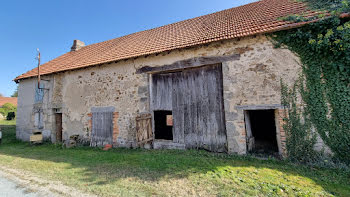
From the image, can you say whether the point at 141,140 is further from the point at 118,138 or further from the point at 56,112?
the point at 56,112

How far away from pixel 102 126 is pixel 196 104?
15.4ft

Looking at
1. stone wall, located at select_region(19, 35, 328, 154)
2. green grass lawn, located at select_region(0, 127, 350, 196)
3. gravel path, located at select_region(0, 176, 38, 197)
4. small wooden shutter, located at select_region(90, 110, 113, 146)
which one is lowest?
A: green grass lawn, located at select_region(0, 127, 350, 196)

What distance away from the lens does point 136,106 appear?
21.8ft

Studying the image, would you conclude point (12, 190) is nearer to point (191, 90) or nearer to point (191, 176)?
point (191, 176)

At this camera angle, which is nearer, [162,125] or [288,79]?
[288,79]

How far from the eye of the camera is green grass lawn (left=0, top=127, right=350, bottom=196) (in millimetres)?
3012

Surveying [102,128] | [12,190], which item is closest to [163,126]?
[102,128]

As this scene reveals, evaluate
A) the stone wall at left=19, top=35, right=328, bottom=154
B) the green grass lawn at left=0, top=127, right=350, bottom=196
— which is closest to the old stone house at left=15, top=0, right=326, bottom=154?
the stone wall at left=19, top=35, right=328, bottom=154

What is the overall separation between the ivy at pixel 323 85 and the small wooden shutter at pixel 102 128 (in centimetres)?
693

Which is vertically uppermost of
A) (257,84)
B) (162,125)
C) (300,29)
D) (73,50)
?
(73,50)

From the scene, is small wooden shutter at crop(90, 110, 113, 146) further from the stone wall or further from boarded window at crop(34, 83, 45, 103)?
boarded window at crop(34, 83, 45, 103)

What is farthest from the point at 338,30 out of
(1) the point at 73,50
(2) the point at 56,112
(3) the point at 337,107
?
(1) the point at 73,50

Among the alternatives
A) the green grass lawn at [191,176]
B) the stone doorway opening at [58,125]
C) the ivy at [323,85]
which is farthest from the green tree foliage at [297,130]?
the stone doorway opening at [58,125]

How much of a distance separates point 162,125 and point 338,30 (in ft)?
21.4
